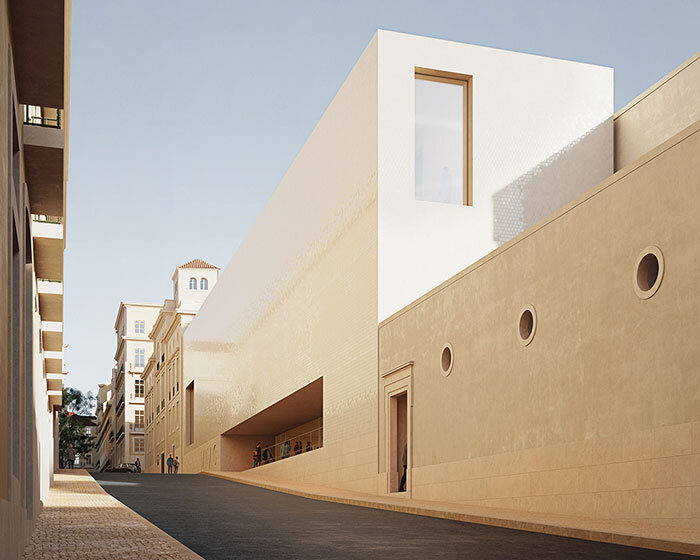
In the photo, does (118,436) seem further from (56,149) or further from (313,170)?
(56,149)

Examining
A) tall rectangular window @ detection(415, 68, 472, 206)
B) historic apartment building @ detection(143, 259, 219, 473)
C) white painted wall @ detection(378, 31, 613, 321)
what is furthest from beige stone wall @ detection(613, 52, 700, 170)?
historic apartment building @ detection(143, 259, 219, 473)

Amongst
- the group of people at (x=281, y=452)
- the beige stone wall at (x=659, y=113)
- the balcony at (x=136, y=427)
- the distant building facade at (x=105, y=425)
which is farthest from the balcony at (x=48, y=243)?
the distant building facade at (x=105, y=425)

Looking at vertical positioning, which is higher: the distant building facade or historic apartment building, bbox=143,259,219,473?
historic apartment building, bbox=143,259,219,473

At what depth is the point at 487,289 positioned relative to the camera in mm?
16625

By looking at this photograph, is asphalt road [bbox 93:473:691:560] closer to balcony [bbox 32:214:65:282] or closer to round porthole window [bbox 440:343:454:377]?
round porthole window [bbox 440:343:454:377]

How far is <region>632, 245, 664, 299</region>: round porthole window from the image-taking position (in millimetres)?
11555

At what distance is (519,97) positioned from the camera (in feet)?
78.9

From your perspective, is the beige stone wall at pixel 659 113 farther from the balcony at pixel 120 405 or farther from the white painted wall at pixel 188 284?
the balcony at pixel 120 405

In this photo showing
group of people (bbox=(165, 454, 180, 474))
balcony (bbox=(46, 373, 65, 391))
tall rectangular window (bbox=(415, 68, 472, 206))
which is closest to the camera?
tall rectangular window (bbox=(415, 68, 472, 206))

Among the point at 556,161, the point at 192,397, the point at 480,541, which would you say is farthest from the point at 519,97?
the point at 192,397

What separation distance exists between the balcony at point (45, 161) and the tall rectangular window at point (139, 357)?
8249 centimetres

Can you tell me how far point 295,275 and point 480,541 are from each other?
2258 cm

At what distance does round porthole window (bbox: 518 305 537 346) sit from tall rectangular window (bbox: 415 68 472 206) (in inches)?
338

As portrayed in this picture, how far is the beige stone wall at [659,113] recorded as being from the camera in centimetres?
2100
